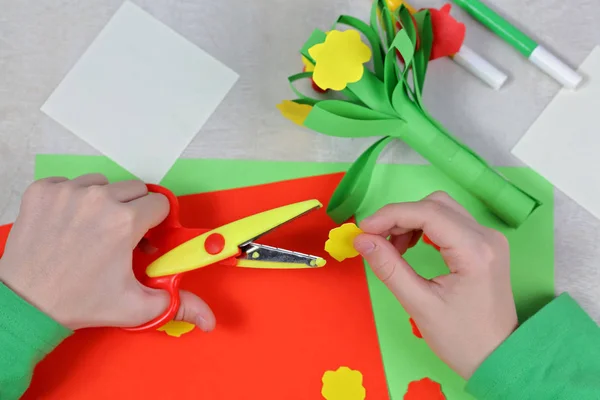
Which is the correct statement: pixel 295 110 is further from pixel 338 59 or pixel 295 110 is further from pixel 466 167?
pixel 466 167

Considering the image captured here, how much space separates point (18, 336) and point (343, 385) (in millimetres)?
342

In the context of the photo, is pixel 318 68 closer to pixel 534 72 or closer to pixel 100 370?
pixel 534 72

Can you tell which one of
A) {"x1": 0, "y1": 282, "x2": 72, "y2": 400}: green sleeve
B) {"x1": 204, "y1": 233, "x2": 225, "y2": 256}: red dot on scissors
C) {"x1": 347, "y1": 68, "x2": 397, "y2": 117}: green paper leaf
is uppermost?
{"x1": 347, "y1": 68, "x2": 397, "y2": 117}: green paper leaf

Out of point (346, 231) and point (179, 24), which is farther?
point (179, 24)

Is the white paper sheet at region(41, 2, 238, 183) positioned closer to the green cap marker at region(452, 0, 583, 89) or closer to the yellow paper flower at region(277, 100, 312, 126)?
the yellow paper flower at region(277, 100, 312, 126)

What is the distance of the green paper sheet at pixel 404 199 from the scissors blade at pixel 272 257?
12 cm

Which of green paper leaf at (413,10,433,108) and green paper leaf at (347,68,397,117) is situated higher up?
green paper leaf at (413,10,433,108)

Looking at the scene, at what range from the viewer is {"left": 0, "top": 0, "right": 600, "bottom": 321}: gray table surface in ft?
2.42

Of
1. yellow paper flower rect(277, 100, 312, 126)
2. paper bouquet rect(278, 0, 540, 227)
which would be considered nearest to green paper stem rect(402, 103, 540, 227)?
paper bouquet rect(278, 0, 540, 227)

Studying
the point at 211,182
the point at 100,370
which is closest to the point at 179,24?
the point at 211,182

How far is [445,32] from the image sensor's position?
71 centimetres

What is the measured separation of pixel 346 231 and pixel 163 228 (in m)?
0.20

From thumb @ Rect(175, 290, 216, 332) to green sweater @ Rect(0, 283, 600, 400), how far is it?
4.5 inches

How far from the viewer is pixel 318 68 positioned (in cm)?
66
